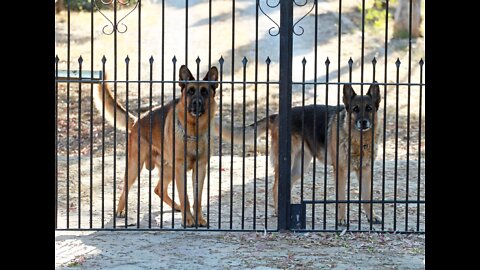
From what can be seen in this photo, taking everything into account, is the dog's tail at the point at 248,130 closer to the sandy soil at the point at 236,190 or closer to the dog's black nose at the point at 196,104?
the sandy soil at the point at 236,190

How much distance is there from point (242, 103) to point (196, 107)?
27.5 ft

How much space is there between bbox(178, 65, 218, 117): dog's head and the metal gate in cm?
11

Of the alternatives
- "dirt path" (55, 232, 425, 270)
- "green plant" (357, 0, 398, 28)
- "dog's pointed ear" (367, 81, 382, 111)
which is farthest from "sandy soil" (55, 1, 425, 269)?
"dog's pointed ear" (367, 81, 382, 111)

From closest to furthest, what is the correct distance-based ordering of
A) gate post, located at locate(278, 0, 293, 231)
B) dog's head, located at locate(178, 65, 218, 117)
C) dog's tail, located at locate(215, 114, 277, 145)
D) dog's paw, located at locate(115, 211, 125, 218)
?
gate post, located at locate(278, 0, 293, 231) < dog's head, located at locate(178, 65, 218, 117) < dog's paw, located at locate(115, 211, 125, 218) < dog's tail, located at locate(215, 114, 277, 145)

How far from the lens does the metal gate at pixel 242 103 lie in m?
8.99

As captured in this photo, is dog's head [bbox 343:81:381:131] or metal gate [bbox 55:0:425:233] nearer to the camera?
metal gate [bbox 55:0:425:233]

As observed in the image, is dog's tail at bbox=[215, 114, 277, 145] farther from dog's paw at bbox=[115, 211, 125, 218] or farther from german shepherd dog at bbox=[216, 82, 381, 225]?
dog's paw at bbox=[115, 211, 125, 218]

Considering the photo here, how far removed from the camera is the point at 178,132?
32.3ft

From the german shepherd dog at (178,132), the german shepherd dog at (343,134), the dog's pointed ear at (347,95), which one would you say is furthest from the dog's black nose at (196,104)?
the dog's pointed ear at (347,95)

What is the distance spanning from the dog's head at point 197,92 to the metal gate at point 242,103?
0.11 meters

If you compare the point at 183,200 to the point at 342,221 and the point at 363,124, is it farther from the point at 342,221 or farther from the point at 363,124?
the point at 363,124

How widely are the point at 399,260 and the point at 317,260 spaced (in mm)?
710

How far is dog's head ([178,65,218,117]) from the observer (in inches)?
369
